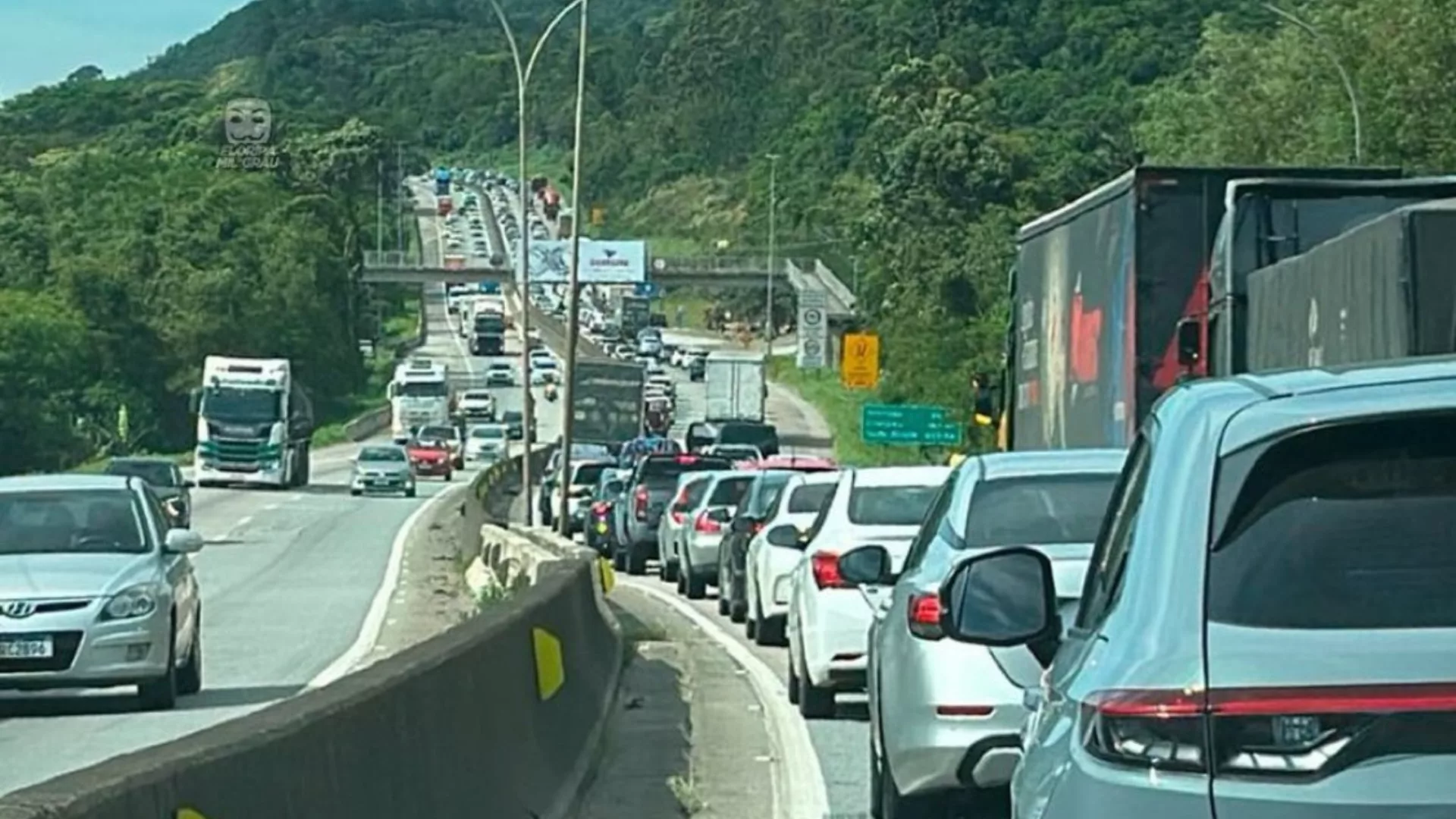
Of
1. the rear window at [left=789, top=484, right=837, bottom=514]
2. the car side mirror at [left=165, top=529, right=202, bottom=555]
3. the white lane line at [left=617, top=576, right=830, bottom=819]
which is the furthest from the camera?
the rear window at [left=789, top=484, right=837, bottom=514]

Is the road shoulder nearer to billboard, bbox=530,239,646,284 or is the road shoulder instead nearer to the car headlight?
the car headlight

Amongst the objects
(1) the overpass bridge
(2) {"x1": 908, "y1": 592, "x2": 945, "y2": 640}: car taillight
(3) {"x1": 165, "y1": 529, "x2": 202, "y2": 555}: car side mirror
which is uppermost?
(1) the overpass bridge

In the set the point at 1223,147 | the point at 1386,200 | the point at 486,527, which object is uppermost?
the point at 1223,147

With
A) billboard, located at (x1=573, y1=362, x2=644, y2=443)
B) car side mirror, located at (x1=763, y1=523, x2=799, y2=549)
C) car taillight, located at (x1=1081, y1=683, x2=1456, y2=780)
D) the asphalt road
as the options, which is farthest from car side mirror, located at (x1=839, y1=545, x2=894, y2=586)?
billboard, located at (x1=573, y1=362, x2=644, y2=443)

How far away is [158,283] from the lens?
120125 millimetres

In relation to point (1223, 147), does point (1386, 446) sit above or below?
below

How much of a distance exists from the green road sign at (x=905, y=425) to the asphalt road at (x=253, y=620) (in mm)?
10592

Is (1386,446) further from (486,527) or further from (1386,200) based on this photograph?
(486,527)

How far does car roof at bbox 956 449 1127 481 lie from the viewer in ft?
40.4

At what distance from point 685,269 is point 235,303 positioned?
25984 millimetres

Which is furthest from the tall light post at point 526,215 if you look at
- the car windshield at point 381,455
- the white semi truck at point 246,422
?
the car windshield at point 381,455

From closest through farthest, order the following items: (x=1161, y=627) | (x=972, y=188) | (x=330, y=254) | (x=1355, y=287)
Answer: (x=1161, y=627) < (x=1355, y=287) < (x=972, y=188) < (x=330, y=254)

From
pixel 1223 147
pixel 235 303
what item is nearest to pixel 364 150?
pixel 235 303

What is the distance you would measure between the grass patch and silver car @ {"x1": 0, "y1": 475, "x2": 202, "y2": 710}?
4366cm
